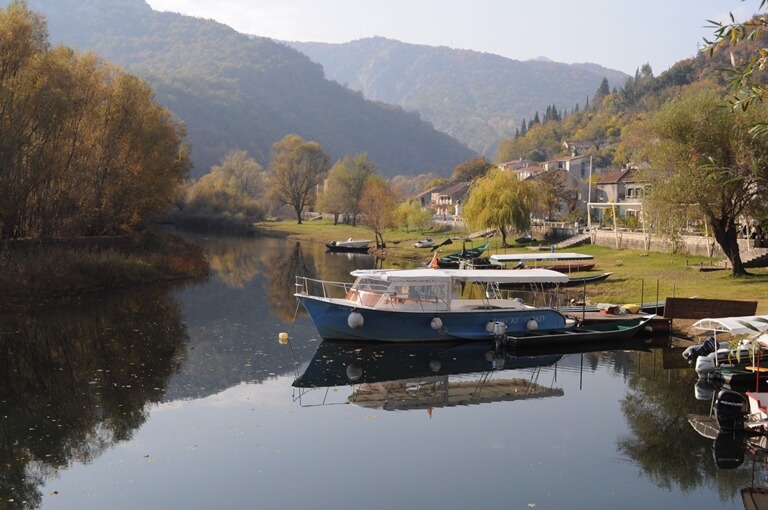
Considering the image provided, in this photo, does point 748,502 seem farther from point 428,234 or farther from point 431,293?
point 428,234

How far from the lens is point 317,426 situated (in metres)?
23.0

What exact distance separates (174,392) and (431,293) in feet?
43.7

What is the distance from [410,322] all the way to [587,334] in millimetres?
8064

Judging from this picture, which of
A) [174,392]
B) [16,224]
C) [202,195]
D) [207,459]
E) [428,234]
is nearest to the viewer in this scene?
[207,459]

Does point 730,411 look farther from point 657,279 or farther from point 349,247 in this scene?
point 349,247

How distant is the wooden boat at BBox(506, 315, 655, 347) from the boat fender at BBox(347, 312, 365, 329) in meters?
6.59

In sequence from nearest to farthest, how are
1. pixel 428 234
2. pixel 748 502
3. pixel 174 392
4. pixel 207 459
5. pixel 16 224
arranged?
pixel 748 502
pixel 207 459
pixel 174 392
pixel 16 224
pixel 428 234

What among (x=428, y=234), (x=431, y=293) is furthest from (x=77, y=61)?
(x=428, y=234)

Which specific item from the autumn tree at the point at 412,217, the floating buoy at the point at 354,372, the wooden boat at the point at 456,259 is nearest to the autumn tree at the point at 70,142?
the floating buoy at the point at 354,372

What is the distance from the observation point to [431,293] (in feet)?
117

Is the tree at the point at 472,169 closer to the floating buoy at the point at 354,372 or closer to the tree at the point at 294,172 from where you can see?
the tree at the point at 294,172

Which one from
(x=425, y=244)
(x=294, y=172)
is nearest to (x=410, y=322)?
(x=425, y=244)

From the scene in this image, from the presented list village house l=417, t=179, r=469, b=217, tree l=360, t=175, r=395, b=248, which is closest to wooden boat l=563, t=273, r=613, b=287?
tree l=360, t=175, r=395, b=248

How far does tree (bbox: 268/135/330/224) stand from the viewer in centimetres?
14012
